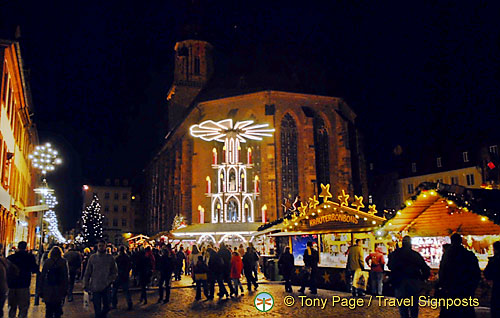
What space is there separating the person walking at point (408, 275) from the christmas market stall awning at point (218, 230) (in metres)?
29.2

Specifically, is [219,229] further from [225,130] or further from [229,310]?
[229,310]

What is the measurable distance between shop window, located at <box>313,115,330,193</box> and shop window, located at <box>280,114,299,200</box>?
2.38 m

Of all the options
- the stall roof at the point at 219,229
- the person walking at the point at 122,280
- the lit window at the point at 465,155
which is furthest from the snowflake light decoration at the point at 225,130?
the person walking at the point at 122,280

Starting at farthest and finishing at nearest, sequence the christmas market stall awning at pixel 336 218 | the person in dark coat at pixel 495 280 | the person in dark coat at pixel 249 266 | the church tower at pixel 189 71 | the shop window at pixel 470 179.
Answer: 1. the church tower at pixel 189 71
2. the shop window at pixel 470 179
3. the person in dark coat at pixel 249 266
4. the christmas market stall awning at pixel 336 218
5. the person in dark coat at pixel 495 280

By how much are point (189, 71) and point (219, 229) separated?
2664cm

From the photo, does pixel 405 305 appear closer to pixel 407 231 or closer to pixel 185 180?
pixel 407 231

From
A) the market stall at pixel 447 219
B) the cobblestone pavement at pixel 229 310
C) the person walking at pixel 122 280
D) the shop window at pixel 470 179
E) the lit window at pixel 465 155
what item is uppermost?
the lit window at pixel 465 155

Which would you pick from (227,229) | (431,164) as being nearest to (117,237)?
(227,229)

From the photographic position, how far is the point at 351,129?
1750 inches

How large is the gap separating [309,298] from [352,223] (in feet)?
10.7

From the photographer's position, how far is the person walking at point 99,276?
9.45 meters

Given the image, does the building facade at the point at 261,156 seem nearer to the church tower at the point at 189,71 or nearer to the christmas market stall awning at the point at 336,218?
the church tower at the point at 189,71

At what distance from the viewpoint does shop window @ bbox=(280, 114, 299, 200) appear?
42.1m

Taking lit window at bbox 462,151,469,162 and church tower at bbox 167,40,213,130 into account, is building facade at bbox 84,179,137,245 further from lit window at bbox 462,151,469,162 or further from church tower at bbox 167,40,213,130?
lit window at bbox 462,151,469,162
